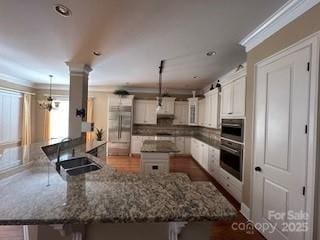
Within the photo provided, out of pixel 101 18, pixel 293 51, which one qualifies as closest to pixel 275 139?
pixel 293 51

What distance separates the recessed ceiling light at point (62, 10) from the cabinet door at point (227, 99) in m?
2.98

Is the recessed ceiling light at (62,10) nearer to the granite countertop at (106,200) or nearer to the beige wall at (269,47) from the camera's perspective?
the granite countertop at (106,200)

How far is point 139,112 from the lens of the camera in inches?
307

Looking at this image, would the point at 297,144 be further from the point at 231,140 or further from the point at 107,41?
the point at 107,41

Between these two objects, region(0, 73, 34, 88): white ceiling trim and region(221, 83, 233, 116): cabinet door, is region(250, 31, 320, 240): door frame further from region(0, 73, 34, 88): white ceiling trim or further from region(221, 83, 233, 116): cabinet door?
region(0, 73, 34, 88): white ceiling trim

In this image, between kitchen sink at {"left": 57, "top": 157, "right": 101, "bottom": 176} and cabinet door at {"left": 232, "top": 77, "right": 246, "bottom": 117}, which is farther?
cabinet door at {"left": 232, "top": 77, "right": 246, "bottom": 117}

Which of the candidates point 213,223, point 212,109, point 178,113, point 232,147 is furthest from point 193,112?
point 213,223

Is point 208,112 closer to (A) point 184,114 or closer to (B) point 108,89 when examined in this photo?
(A) point 184,114

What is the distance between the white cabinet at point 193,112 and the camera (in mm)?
7359

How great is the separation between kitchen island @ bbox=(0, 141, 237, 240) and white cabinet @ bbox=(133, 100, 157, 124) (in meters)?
6.09

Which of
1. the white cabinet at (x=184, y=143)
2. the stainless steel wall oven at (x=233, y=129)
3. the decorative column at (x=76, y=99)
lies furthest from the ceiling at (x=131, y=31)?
the white cabinet at (x=184, y=143)

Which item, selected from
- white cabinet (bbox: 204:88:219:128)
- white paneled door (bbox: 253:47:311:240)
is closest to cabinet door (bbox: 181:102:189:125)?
white cabinet (bbox: 204:88:219:128)

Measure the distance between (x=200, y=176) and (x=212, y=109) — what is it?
1789 mm

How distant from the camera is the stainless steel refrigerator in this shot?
752cm
